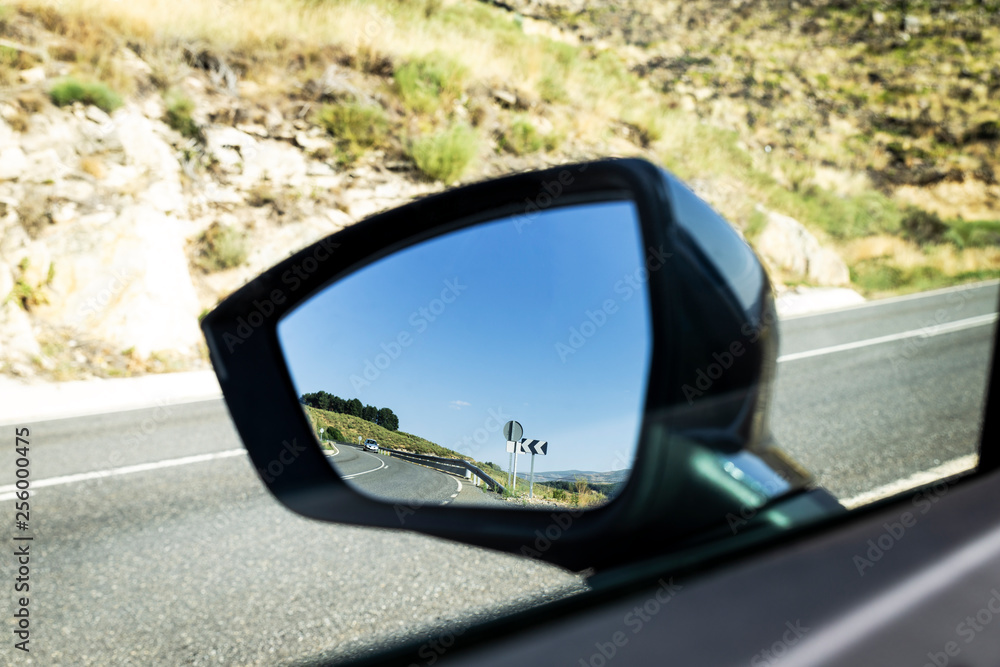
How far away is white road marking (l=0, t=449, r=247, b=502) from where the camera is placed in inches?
135

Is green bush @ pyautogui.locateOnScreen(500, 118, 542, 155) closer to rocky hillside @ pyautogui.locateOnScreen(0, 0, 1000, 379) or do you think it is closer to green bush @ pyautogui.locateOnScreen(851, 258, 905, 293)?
rocky hillside @ pyautogui.locateOnScreen(0, 0, 1000, 379)

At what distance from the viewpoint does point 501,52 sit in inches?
746

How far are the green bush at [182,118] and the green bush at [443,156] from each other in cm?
370

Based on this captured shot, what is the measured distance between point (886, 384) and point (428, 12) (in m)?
19.6

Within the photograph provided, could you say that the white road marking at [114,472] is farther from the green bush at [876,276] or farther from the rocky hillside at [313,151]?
the green bush at [876,276]

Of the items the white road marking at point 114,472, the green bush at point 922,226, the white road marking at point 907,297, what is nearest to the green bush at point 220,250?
the white road marking at point 114,472

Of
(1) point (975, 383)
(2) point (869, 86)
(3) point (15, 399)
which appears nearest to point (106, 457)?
(3) point (15, 399)

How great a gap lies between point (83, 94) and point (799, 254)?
41.9 feet

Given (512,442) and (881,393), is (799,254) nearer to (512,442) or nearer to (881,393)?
(881,393)

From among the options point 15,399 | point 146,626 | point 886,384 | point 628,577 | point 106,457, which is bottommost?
point 15,399

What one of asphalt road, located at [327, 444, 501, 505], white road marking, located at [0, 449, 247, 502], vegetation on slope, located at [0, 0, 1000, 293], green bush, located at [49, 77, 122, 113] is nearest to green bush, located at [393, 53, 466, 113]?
vegetation on slope, located at [0, 0, 1000, 293]

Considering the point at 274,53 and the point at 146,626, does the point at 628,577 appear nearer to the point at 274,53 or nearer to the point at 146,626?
the point at 146,626

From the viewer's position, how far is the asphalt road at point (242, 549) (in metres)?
1.73

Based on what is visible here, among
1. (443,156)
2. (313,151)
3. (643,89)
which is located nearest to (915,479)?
(443,156)
